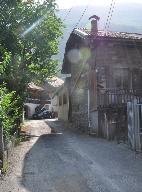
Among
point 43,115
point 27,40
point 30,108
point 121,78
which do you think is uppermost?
point 27,40

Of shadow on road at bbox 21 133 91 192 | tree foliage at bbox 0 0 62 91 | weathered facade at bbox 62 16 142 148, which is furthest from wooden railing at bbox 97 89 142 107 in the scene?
shadow on road at bbox 21 133 91 192

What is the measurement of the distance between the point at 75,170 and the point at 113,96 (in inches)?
426

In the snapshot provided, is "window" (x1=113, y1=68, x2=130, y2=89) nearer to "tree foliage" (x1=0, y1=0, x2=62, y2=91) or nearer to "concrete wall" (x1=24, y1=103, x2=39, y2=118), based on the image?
Result: "tree foliage" (x1=0, y1=0, x2=62, y2=91)

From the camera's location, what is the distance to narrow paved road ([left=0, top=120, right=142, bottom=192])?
9.27m

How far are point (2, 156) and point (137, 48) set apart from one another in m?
14.2

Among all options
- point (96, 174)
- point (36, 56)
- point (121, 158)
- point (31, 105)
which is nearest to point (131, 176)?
point (96, 174)

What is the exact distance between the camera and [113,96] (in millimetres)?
21672

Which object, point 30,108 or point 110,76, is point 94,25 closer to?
point 110,76

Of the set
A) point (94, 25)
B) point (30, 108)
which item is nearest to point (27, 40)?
point (94, 25)

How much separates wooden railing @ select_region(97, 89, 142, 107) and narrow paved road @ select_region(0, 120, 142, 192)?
4844 millimetres

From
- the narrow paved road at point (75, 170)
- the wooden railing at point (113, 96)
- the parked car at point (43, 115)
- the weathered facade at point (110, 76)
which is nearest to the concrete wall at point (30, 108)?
the parked car at point (43, 115)

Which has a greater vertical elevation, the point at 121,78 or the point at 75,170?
the point at 121,78

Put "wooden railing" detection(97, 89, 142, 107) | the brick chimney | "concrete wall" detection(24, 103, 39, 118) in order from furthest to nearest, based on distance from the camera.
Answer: "concrete wall" detection(24, 103, 39, 118) → the brick chimney → "wooden railing" detection(97, 89, 142, 107)

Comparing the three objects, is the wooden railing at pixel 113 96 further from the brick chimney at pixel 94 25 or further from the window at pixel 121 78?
the brick chimney at pixel 94 25
